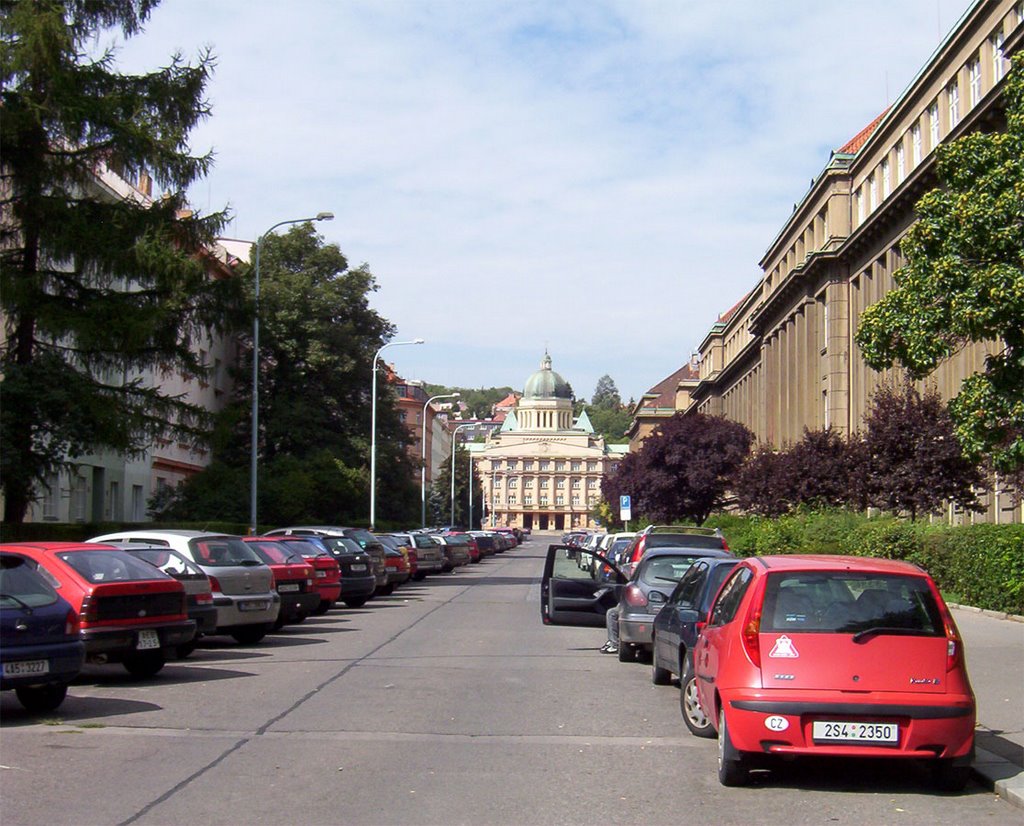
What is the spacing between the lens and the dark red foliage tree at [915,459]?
108ft

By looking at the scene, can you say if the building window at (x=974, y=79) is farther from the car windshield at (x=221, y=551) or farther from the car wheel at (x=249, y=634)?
the car wheel at (x=249, y=634)

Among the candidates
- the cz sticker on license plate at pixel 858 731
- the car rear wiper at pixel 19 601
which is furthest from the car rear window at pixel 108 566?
the cz sticker on license plate at pixel 858 731

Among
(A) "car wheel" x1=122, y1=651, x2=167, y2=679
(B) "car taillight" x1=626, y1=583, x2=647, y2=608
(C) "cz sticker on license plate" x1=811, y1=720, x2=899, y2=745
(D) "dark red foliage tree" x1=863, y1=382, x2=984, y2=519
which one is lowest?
(A) "car wheel" x1=122, y1=651, x2=167, y2=679

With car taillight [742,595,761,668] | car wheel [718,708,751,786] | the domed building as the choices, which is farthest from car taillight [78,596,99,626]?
the domed building

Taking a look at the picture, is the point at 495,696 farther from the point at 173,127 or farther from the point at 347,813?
the point at 173,127

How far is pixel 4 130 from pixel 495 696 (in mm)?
17277

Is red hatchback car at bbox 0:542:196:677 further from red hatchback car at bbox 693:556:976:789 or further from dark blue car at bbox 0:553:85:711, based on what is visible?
red hatchback car at bbox 693:556:976:789

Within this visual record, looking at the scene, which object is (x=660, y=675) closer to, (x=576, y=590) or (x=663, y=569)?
(x=663, y=569)

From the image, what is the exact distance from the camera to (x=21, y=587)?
11172mm

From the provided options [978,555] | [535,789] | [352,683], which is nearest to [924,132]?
[978,555]

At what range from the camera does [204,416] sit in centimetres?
3011

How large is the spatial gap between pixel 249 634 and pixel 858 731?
11944mm

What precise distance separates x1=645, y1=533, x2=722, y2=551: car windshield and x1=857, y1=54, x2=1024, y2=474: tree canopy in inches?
244

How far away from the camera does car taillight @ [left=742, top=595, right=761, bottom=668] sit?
8578 millimetres
